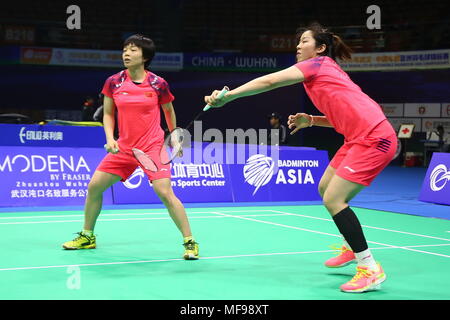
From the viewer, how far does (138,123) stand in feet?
18.9

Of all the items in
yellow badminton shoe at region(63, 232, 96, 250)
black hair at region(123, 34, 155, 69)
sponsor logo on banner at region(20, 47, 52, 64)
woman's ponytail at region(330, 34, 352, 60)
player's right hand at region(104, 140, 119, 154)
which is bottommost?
yellow badminton shoe at region(63, 232, 96, 250)

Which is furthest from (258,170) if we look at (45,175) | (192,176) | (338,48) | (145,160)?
(338,48)

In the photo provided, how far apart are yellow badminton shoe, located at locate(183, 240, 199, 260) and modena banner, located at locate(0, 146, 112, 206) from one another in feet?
13.0

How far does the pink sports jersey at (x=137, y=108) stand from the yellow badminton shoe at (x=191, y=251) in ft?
2.89

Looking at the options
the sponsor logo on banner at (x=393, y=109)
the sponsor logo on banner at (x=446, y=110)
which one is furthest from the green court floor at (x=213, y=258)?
the sponsor logo on banner at (x=393, y=109)

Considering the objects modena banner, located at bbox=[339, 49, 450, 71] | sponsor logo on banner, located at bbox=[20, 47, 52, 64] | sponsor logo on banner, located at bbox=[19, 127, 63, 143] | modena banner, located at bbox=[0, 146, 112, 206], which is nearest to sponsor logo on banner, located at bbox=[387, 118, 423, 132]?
modena banner, located at bbox=[339, 49, 450, 71]

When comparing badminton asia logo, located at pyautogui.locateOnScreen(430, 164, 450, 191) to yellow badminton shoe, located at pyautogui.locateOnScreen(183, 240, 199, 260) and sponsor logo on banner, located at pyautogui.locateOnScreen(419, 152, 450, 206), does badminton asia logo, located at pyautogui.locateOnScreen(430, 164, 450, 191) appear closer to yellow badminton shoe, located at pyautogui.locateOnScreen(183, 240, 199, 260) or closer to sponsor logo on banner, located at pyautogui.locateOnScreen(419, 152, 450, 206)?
sponsor logo on banner, located at pyautogui.locateOnScreen(419, 152, 450, 206)

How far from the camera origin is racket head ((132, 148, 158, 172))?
226 inches

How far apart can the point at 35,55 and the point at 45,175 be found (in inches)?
524

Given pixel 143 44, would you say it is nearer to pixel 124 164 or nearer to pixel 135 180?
pixel 124 164

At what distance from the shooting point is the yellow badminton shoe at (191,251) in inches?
223

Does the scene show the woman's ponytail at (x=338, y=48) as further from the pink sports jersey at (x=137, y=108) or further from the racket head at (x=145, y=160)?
the racket head at (x=145, y=160)

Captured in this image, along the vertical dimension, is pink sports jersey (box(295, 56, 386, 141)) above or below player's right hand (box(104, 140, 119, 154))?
above

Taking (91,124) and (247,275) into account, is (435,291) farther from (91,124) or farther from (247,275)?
(91,124)
